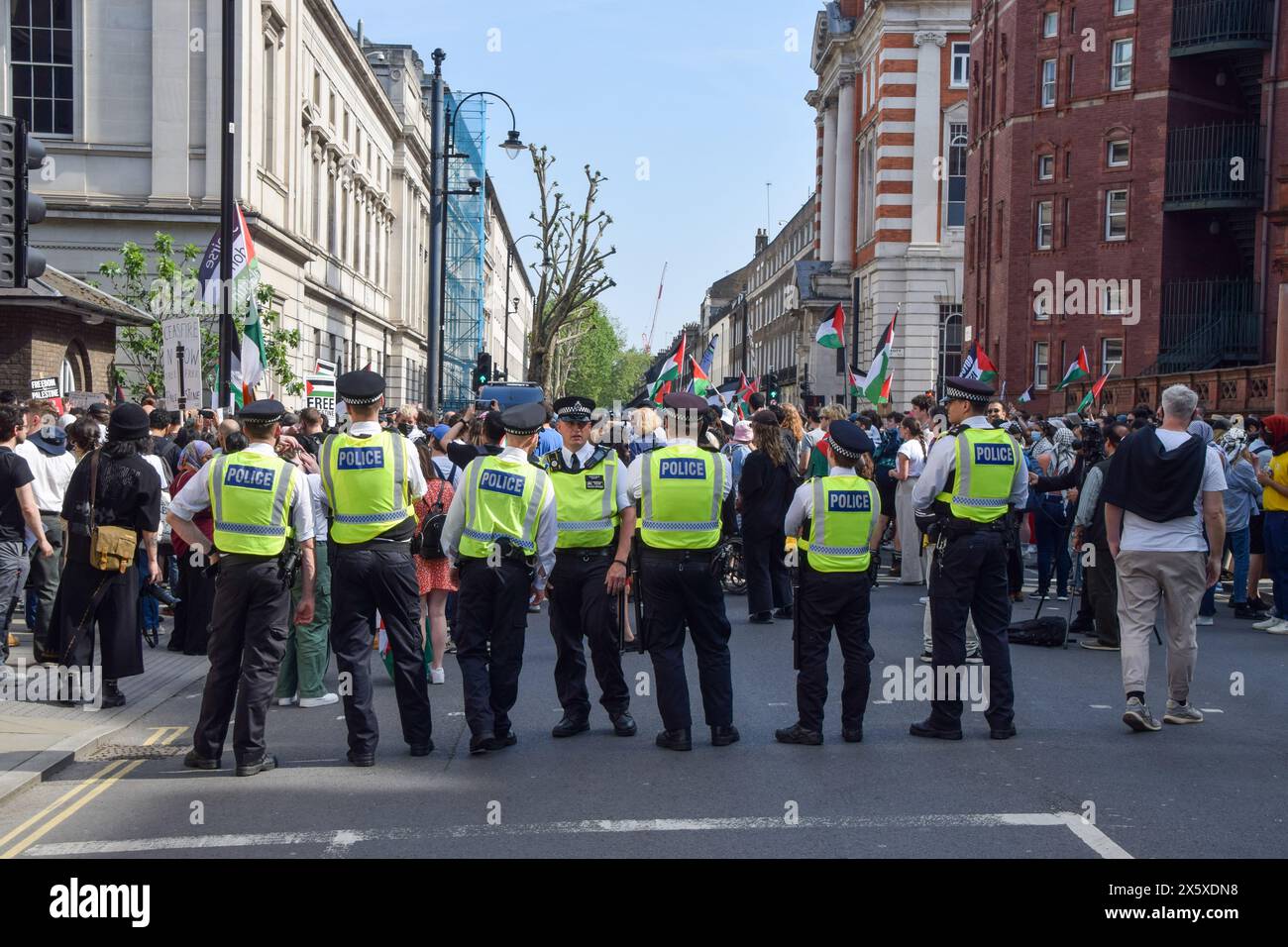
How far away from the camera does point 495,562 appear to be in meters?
8.09

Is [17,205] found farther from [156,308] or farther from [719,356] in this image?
[719,356]

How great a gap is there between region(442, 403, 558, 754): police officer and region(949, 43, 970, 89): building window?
54194 millimetres

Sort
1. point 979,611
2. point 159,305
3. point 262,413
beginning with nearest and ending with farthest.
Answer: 1. point 262,413
2. point 979,611
3. point 159,305

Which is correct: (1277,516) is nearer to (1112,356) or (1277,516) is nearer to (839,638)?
(839,638)

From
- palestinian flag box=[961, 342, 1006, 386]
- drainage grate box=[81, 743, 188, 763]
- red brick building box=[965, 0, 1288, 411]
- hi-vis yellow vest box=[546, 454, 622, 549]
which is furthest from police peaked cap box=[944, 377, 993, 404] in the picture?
red brick building box=[965, 0, 1288, 411]

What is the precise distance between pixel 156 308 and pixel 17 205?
67.0ft

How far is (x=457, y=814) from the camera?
22.2 ft

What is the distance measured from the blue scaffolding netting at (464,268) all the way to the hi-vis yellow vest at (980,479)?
56948 mm

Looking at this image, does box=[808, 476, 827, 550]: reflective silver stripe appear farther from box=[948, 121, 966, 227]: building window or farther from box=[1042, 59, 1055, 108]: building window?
box=[948, 121, 966, 227]: building window

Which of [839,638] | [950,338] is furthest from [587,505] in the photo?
[950,338]

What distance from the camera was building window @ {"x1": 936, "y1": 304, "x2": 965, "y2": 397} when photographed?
58844 mm

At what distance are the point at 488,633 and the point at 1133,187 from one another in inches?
1576

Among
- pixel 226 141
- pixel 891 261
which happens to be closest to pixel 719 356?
pixel 891 261
